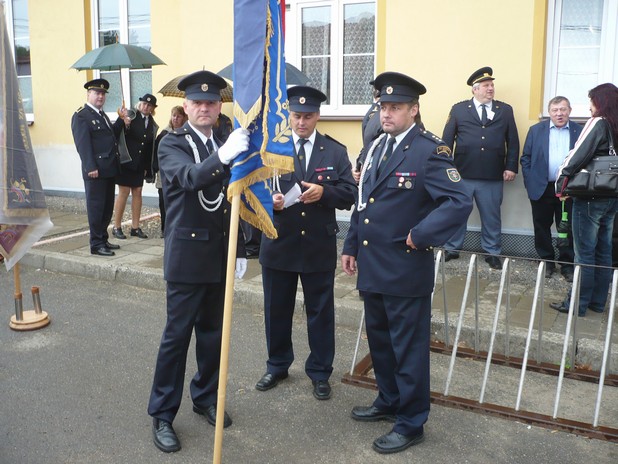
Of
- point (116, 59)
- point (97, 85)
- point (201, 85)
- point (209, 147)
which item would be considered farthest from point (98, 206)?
point (201, 85)

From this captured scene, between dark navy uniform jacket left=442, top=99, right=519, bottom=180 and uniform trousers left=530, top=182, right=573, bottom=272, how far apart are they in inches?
20.1

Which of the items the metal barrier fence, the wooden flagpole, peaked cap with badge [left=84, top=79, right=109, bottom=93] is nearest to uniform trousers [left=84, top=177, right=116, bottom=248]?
peaked cap with badge [left=84, top=79, right=109, bottom=93]

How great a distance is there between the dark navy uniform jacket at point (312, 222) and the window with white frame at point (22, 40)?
9.71m

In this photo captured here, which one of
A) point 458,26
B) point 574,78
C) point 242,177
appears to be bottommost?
point 242,177

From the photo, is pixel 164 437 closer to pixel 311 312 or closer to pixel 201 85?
pixel 311 312

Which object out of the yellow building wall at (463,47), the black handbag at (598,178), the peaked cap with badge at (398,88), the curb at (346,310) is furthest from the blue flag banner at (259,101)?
the yellow building wall at (463,47)

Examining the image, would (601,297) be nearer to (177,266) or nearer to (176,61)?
(177,266)

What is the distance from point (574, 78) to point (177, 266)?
580 centimetres

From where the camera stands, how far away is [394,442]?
148 inches

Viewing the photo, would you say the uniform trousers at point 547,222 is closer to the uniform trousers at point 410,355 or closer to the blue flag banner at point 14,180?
the uniform trousers at point 410,355

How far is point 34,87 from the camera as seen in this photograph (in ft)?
39.9

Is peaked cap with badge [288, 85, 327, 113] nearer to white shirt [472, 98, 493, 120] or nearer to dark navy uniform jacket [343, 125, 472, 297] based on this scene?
dark navy uniform jacket [343, 125, 472, 297]

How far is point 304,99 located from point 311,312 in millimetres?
1515

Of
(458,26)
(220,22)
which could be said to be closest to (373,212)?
(458,26)
